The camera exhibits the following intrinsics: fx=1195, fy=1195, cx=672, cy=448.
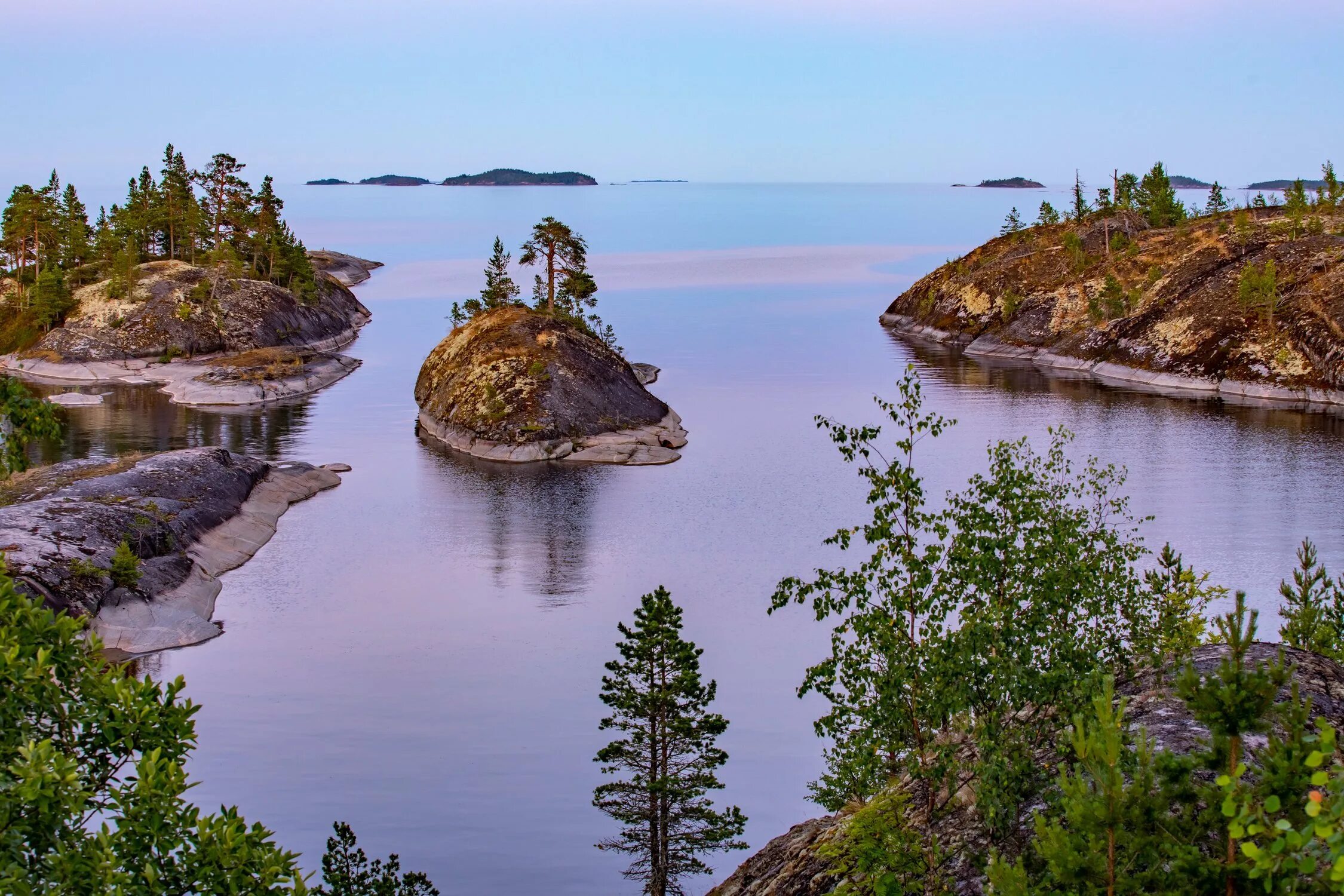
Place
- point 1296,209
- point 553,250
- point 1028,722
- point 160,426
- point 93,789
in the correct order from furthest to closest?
point 1296,209, point 553,250, point 160,426, point 1028,722, point 93,789

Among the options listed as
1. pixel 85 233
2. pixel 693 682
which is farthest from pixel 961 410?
pixel 85 233

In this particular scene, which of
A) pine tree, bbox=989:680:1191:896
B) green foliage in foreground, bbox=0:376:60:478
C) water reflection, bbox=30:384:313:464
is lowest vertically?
water reflection, bbox=30:384:313:464

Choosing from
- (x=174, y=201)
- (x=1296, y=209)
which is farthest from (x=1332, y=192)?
(x=174, y=201)

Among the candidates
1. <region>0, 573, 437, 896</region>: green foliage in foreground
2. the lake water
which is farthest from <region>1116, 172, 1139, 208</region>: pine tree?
<region>0, 573, 437, 896</region>: green foliage in foreground

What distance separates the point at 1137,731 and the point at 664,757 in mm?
18749

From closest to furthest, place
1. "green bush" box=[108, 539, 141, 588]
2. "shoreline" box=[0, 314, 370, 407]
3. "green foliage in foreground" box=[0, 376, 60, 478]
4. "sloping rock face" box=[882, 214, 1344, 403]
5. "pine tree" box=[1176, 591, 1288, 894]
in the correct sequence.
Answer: "pine tree" box=[1176, 591, 1288, 894]
"green foliage in foreground" box=[0, 376, 60, 478]
"green bush" box=[108, 539, 141, 588]
"sloping rock face" box=[882, 214, 1344, 403]
"shoreline" box=[0, 314, 370, 407]

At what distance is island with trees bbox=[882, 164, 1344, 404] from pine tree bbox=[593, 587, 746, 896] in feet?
319

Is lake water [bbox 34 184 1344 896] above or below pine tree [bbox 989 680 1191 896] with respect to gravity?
below

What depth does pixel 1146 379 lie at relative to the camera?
130 meters

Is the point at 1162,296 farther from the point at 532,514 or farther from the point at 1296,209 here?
the point at 532,514

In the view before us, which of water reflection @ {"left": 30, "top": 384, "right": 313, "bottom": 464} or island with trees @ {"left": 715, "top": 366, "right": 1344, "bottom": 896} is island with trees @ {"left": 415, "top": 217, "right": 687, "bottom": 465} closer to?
water reflection @ {"left": 30, "top": 384, "right": 313, "bottom": 464}

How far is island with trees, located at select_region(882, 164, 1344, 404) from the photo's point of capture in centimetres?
12225

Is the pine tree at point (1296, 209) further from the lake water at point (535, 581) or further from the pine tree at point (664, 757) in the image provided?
the pine tree at point (664, 757)

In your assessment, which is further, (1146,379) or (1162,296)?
(1162,296)
